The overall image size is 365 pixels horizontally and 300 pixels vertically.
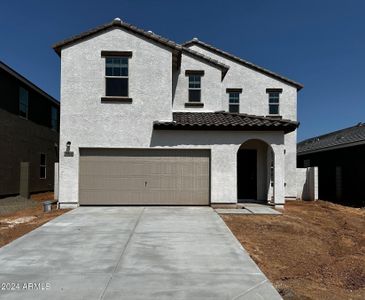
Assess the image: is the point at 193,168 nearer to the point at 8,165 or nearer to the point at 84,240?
the point at 84,240

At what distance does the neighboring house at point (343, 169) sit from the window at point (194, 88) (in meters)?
9.41

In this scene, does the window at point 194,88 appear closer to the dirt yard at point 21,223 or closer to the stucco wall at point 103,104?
the stucco wall at point 103,104

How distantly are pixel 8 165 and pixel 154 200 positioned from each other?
911cm

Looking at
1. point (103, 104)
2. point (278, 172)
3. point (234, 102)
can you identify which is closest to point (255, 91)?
point (234, 102)

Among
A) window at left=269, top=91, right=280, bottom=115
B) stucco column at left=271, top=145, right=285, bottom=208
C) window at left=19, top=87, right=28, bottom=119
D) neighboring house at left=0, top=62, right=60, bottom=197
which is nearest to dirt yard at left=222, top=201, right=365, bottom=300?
stucco column at left=271, top=145, right=285, bottom=208

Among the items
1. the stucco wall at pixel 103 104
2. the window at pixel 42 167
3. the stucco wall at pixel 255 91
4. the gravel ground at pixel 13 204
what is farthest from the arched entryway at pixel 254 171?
the window at pixel 42 167

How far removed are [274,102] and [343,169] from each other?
610 centimetres

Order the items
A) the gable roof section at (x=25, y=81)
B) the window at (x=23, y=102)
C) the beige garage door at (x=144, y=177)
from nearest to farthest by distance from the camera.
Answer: the beige garage door at (x=144, y=177) < the gable roof section at (x=25, y=81) < the window at (x=23, y=102)

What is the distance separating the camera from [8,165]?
60.3ft

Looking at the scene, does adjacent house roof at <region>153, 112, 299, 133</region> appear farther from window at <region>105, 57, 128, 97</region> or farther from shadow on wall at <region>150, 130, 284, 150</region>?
window at <region>105, 57, 128, 97</region>

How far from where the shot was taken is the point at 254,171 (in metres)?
16.9

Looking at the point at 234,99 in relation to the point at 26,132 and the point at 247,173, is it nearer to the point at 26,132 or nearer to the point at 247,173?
the point at 247,173

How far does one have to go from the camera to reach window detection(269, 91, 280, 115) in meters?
20.0

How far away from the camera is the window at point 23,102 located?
1991cm
